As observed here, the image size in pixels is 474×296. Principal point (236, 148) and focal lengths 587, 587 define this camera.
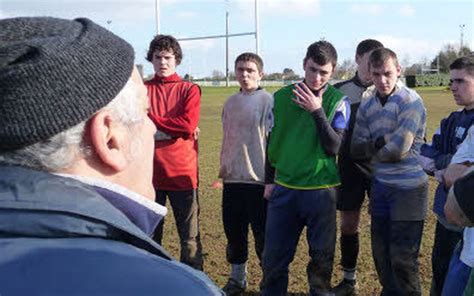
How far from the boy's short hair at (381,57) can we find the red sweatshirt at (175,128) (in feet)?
5.56

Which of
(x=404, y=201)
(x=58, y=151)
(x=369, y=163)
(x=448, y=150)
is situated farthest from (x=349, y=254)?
(x=58, y=151)

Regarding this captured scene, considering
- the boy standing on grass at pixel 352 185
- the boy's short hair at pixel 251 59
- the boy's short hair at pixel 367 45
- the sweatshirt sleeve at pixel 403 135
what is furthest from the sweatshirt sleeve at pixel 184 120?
the sweatshirt sleeve at pixel 403 135

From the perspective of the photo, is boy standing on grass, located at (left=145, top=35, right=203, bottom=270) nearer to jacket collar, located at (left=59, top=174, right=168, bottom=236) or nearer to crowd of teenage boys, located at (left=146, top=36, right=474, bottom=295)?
crowd of teenage boys, located at (left=146, top=36, right=474, bottom=295)

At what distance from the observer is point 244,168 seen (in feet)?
17.8

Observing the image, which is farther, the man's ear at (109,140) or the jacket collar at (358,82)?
the jacket collar at (358,82)

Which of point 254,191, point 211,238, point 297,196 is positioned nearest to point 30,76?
point 297,196

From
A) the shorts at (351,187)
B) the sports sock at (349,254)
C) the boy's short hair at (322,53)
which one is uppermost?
the boy's short hair at (322,53)

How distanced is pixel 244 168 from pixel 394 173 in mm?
1419

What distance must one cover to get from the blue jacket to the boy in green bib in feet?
11.3

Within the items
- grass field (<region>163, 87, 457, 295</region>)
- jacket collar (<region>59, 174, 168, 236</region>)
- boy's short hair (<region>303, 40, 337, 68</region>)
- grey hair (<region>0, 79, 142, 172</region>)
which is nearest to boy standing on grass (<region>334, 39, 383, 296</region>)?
grass field (<region>163, 87, 457, 295</region>)

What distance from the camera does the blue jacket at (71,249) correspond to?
896mm

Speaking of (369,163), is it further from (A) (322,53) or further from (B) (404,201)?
(A) (322,53)

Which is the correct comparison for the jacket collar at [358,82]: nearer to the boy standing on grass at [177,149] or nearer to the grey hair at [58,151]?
the boy standing on grass at [177,149]

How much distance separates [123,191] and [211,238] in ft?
18.1
